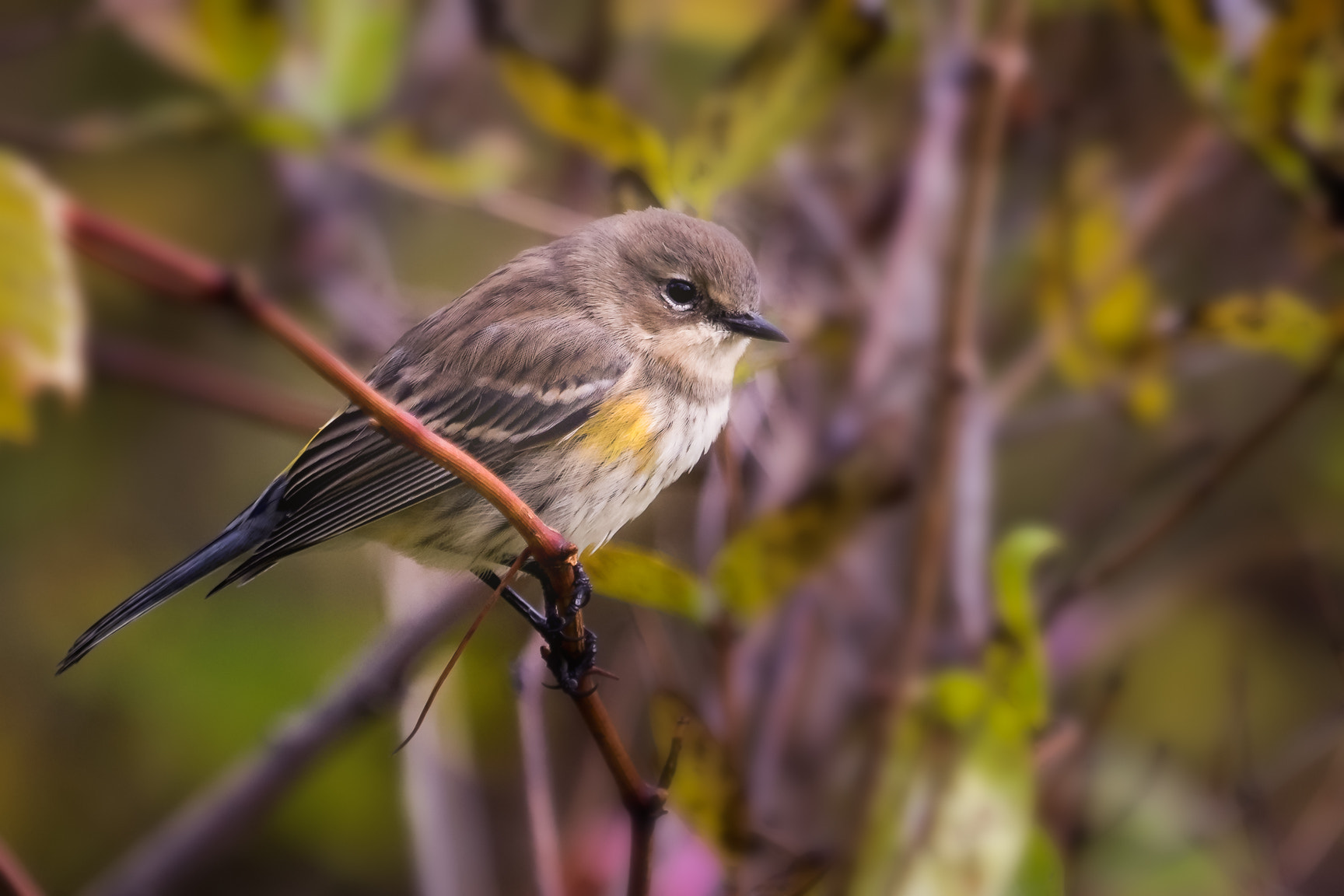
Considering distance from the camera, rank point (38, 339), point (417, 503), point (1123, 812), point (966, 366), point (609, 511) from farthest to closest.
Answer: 1. point (1123, 812)
2. point (966, 366)
3. point (417, 503)
4. point (609, 511)
5. point (38, 339)

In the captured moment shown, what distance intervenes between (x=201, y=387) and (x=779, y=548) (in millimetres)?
853

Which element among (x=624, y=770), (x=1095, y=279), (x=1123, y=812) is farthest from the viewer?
(x=1123, y=812)

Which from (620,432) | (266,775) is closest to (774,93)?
(620,432)

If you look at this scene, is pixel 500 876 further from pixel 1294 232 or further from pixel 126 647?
pixel 1294 232

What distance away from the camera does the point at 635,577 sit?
85 centimetres

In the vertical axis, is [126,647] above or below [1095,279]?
above

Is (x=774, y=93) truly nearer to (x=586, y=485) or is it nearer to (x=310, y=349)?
(x=586, y=485)

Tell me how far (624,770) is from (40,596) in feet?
4.98

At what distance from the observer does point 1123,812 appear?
1.93 m

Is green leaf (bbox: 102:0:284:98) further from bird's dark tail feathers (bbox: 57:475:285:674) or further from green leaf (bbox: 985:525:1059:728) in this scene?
green leaf (bbox: 985:525:1059:728)

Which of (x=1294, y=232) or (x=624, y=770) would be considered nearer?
(x=624, y=770)

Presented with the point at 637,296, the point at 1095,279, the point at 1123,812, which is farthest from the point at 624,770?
the point at 1123,812

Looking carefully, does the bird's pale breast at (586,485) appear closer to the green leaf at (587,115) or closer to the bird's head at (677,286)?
the bird's head at (677,286)

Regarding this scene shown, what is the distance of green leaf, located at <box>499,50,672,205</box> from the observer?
118 centimetres
